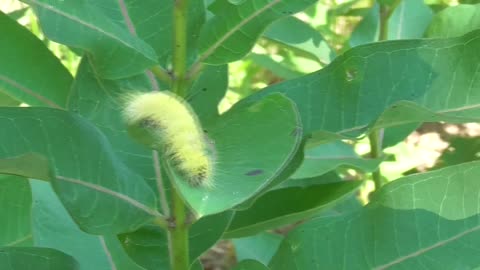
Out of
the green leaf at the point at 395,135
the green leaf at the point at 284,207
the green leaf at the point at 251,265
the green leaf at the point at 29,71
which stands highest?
the green leaf at the point at 395,135

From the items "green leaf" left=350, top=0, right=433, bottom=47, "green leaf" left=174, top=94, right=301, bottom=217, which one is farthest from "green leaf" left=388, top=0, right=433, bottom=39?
"green leaf" left=174, top=94, right=301, bottom=217

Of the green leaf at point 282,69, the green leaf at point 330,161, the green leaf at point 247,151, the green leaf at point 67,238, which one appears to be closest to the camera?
the green leaf at point 247,151

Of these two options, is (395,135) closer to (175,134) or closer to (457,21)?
(457,21)

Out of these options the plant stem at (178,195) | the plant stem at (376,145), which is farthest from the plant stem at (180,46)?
the plant stem at (376,145)

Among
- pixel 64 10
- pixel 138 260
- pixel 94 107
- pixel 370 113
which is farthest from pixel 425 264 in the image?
pixel 64 10

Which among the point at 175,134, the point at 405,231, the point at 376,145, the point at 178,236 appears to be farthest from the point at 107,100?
the point at 376,145

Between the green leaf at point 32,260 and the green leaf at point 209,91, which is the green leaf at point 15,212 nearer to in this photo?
the green leaf at point 32,260
